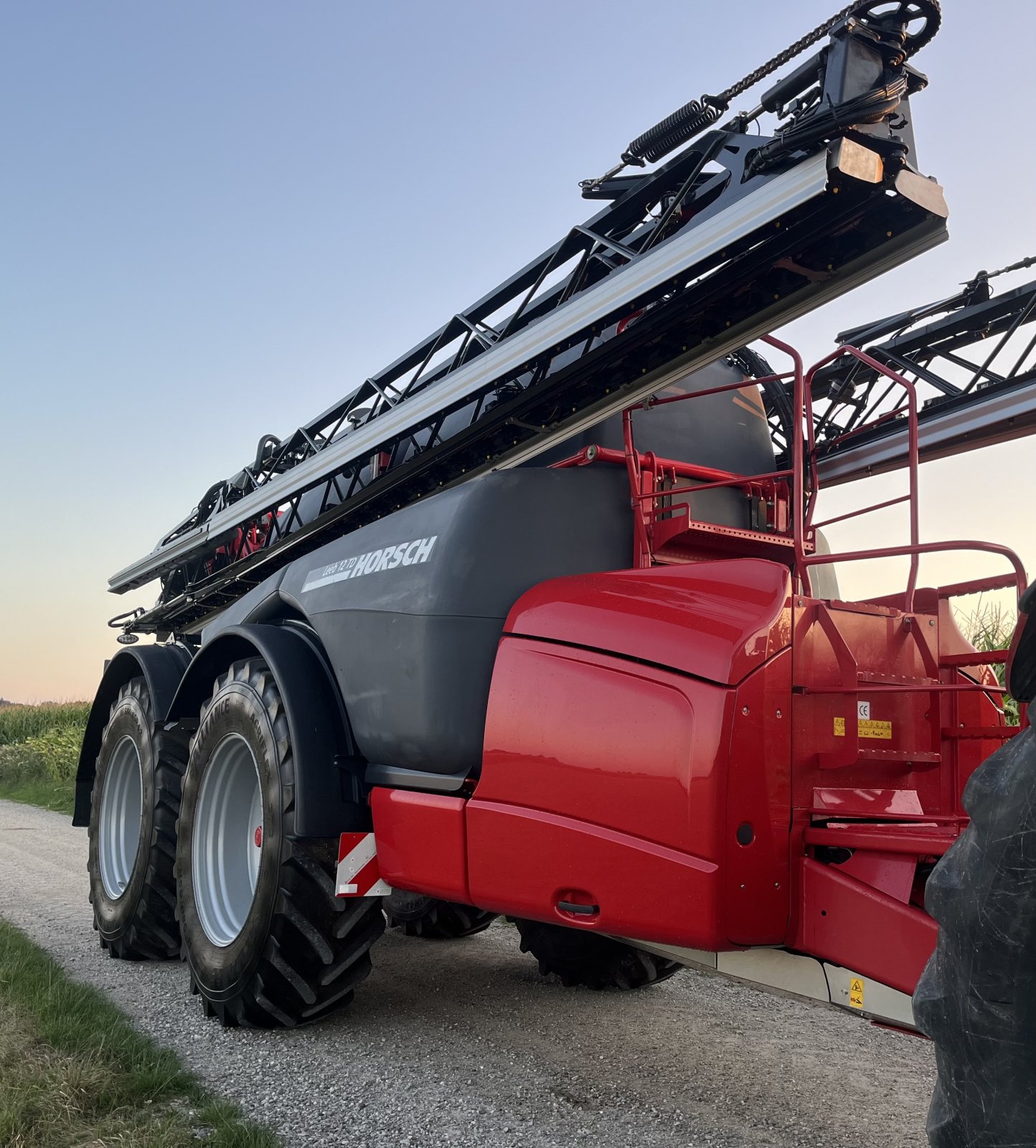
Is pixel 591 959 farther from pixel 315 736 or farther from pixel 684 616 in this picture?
pixel 684 616

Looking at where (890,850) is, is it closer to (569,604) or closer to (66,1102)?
(569,604)

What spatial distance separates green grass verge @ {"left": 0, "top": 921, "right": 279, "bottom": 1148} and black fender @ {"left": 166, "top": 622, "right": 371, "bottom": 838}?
92 cm

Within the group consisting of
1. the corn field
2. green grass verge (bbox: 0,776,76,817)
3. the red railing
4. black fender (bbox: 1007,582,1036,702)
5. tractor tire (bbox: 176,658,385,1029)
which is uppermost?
the red railing

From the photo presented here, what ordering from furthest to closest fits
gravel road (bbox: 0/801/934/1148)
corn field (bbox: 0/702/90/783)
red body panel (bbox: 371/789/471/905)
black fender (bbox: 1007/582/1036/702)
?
corn field (bbox: 0/702/90/783) → red body panel (bbox: 371/789/471/905) → gravel road (bbox: 0/801/934/1148) → black fender (bbox: 1007/582/1036/702)

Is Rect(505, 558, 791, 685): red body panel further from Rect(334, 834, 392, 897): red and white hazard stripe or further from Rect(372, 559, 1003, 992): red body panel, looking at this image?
Rect(334, 834, 392, 897): red and white hazard stripe

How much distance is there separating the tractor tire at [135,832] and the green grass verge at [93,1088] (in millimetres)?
1017

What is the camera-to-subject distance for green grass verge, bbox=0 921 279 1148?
3.00 metres

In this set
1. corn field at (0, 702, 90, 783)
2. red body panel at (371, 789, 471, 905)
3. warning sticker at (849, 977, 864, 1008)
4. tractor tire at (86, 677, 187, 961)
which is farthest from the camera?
corn field at (0, 702, 90, 783)

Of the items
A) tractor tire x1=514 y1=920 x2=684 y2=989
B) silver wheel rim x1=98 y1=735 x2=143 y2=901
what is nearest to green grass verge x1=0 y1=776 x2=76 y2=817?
silver wheel rim x1=98 y1=735 x2=143 y2=901

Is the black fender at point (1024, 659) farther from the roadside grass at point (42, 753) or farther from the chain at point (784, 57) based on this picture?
the roadside grass at point (42, 753)

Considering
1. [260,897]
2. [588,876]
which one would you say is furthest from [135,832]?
[588,876]

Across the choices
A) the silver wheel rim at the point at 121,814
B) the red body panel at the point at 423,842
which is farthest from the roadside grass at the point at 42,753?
the red body panel at the point at 423,842

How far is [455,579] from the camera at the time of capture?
3.54 meters

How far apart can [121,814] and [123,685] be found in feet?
2.57
